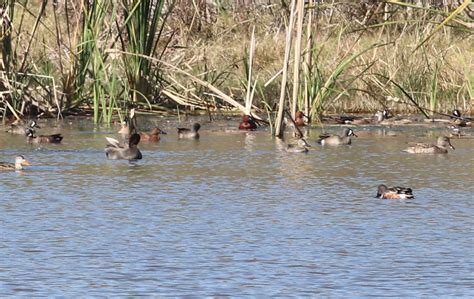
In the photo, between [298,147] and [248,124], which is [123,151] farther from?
[248,124]

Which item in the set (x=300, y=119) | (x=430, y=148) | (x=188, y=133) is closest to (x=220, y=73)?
(x=300, y=119)

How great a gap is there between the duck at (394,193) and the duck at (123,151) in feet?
Answer: 12.9

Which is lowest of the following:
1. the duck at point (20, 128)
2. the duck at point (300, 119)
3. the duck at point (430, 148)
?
the duck at point (430, 148)

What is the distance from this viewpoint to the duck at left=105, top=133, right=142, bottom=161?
14.4 metres

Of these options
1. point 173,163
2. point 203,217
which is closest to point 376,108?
point 173,163

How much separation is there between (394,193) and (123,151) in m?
4.29

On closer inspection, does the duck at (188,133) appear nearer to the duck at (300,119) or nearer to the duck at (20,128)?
the duck at (300,119)

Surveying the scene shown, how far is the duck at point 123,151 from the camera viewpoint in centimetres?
1437

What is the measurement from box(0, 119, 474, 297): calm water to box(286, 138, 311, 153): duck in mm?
147

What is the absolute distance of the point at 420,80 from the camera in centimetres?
2052

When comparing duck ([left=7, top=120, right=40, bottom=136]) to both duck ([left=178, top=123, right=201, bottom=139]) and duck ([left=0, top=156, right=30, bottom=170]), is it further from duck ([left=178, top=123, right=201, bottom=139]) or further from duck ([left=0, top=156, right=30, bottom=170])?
duck ([left=0, top=156, right=30, bottom=170])

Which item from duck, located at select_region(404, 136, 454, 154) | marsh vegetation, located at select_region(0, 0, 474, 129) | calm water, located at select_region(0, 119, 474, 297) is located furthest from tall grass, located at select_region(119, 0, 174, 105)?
duck, located at select_region(404, 136, 454, 154)

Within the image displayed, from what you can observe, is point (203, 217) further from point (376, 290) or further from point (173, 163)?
point (173, 163)

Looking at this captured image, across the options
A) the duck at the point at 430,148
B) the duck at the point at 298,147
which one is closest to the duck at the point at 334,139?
the duck at the point at 298,147
